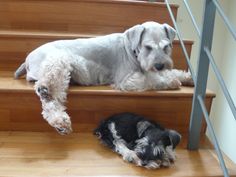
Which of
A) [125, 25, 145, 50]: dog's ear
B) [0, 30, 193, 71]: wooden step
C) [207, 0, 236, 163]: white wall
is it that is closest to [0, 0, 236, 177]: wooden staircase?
[0, 30, 193, 71]: wooden step

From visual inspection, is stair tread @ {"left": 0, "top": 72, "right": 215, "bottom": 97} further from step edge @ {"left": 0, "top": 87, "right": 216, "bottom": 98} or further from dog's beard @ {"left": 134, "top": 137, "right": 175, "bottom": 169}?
dog's beard @ {"left": 134, "top": 137, "right": 175, "bottom": 169}

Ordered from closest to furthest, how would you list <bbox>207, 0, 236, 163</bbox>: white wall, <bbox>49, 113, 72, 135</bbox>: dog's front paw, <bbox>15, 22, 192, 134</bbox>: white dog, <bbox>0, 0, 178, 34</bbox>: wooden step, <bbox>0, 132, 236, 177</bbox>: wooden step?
<bbox>0, 132, 236, 177</bbox>: wooden step → <bbox>49, 113, 72, 135</bbox>: dog's front paw → <bbox>15, 22, 192, 134</bbox>: white dog → <bbox>0, 0, 178, 34</bbox>: wooden step → <bbox>207, 0, 236, 163</bbox>: white wall

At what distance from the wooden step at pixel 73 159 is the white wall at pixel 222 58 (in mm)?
1181

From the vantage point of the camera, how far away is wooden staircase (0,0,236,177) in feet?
4.58

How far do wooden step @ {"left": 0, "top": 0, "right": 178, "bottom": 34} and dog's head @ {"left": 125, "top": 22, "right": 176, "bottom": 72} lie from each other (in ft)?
1.73

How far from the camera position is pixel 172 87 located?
5.83 ft

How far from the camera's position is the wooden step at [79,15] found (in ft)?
7.27

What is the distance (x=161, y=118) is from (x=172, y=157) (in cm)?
32


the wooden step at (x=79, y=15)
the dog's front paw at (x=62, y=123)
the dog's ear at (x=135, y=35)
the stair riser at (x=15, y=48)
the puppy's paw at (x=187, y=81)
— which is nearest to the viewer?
the dog's front paw at (x=62, y=123)

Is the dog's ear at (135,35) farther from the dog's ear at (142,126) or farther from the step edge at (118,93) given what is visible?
the dog's ear at (142,126)

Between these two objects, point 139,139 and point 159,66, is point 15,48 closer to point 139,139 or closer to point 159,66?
point 159,66

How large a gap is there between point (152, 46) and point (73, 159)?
0.67 m

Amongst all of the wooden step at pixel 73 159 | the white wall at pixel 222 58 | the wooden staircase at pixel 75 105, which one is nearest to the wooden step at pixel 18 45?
the wooden staircase at pixel 75 105

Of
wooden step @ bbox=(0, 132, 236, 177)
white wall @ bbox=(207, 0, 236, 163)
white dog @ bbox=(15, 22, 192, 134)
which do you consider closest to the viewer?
wooden step @ bbox=(0, 132, 236, 177)
